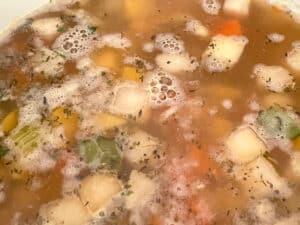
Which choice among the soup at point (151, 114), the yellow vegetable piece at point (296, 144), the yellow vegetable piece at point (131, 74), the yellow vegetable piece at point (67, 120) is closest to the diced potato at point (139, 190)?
the soup at point (151, 114)

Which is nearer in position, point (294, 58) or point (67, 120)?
point (67, 120)

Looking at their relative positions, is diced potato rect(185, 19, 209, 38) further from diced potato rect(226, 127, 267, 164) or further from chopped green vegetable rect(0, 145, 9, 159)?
chopped green vegetable rect(0, 145, 9, 159)

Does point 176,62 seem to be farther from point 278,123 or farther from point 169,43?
point 278,123

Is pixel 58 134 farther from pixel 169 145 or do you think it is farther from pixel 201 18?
pixel 201 18

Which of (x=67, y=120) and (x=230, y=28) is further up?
(x=230, y=28)

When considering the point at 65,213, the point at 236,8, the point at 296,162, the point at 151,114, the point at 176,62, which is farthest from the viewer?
the point at 236,8

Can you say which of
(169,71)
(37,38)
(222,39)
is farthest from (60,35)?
(222,39)

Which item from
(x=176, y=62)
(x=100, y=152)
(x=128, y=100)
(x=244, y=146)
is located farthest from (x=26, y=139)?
(x=244, y=146)
